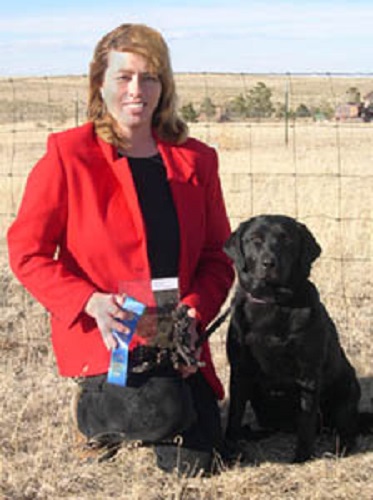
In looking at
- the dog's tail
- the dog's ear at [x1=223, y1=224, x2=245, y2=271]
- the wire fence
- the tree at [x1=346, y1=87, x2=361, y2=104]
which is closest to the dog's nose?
the dog's ear at [x1=223, y1=224, x2=245, y2=271]

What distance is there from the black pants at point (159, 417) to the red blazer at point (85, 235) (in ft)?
0.48

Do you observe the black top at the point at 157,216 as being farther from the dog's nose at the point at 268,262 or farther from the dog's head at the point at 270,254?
the dog's nose at the point at 268,262

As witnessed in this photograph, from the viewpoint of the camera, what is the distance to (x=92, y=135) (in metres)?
3.81

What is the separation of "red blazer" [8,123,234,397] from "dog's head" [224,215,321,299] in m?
0.19

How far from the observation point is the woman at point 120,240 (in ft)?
11.9

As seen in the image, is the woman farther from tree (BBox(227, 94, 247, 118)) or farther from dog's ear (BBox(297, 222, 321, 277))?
tree (BBox(227, 94, 247, 118))

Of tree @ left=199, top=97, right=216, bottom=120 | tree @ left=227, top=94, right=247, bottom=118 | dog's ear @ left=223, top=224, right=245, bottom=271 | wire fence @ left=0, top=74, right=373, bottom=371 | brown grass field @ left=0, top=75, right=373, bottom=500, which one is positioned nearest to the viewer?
brown grass field @ left=0, top=75, right=373, bottom=500

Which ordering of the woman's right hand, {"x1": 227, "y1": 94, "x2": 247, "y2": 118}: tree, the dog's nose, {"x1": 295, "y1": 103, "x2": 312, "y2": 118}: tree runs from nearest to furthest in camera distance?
the woman's right hand, the dog's nose, {"x1": 227, "y1": 94, "x2": 247, "y2": 118}: tree, {"x1": 295, "y1": 103, "x2": 312, "y2": 118}: tree

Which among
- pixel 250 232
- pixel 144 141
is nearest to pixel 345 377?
pixel 250 232

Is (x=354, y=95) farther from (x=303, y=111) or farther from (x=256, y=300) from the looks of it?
(x=256, y=300)

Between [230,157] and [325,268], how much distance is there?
868 cm

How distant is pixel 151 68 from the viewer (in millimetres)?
3668

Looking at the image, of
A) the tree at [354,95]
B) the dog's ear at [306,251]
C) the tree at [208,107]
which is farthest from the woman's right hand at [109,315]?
the tree at [354,95]

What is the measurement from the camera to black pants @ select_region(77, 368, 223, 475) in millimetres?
3633
